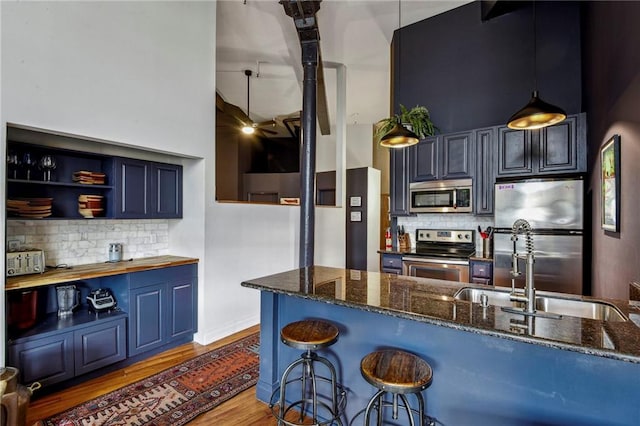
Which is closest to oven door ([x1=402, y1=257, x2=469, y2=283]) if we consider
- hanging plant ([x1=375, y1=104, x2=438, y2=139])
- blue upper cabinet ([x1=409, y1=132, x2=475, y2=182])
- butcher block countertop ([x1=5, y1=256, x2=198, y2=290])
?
blue upper cabinet ([x1=409, y1=132, x2=475, y2=182])

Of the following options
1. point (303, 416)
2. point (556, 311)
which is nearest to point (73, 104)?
point (303, 416)

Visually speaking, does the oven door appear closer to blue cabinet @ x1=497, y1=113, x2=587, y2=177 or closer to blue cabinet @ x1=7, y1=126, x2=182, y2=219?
blue cabinet @ x1=497, y1=113, x2=587, y2=177

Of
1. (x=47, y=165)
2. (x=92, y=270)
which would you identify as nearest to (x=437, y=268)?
(x=92, y=270)

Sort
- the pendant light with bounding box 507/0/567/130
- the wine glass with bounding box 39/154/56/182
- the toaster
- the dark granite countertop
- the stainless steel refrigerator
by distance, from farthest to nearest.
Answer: the stainless steel refrigerator
the wine glass with bounding box 39/154/56/182
the toaster
the pendant light with bounding box 507/0/567/130
the dark granite countertop

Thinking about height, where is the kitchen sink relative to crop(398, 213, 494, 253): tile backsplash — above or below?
below

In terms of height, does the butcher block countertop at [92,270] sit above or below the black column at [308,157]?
below

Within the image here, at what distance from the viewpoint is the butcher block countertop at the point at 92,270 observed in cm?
232

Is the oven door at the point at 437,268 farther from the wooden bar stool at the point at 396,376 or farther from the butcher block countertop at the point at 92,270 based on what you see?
the butcher block countertop at the point at 92,270

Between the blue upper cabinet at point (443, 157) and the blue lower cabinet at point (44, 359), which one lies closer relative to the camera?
the blue lower cabinet at point (44, 359)

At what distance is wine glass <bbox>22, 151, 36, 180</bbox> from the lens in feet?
8.45

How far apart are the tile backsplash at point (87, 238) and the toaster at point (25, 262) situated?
10.4 inches

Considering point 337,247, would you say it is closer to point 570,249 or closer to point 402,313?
point 570,249

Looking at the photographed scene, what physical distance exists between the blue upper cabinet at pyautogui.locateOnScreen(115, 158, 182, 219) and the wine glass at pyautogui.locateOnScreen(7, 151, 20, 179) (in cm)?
68

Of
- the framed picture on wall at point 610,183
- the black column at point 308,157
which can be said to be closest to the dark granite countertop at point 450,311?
the framed picture on wall at point 610,183
